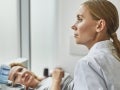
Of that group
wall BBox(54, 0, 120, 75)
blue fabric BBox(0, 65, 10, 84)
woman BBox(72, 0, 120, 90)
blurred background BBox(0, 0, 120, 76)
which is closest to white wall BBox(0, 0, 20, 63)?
blurred background BBox(0, 0, 120, 76)

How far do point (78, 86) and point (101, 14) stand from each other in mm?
335

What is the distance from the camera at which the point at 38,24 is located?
2.50m

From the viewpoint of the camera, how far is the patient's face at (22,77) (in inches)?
73.7

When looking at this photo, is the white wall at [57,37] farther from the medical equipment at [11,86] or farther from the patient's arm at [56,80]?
the patient's arm at [56,80]

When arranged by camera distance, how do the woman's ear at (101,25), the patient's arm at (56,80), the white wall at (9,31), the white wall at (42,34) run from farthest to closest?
the white wall at (42,34), the white wall at (9,31), the patient's arm at (56,80), the woman's ear at (101,25)

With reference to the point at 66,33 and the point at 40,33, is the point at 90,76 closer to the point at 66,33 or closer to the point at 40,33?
the point at 66,33

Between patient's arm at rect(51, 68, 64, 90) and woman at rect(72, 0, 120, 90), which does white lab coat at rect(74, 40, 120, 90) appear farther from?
patient's arm at rect(51, 68, 64, 90)

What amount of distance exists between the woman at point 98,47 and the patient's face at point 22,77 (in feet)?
3.01

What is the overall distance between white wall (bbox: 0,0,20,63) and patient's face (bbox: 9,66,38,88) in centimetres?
48

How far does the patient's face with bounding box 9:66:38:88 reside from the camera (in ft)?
6.14

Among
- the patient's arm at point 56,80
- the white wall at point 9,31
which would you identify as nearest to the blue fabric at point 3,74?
the white wall at point 9,31

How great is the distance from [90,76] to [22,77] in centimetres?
107

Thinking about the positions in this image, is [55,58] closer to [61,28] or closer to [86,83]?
[61,28]

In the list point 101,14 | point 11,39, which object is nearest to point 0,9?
point 11,39
